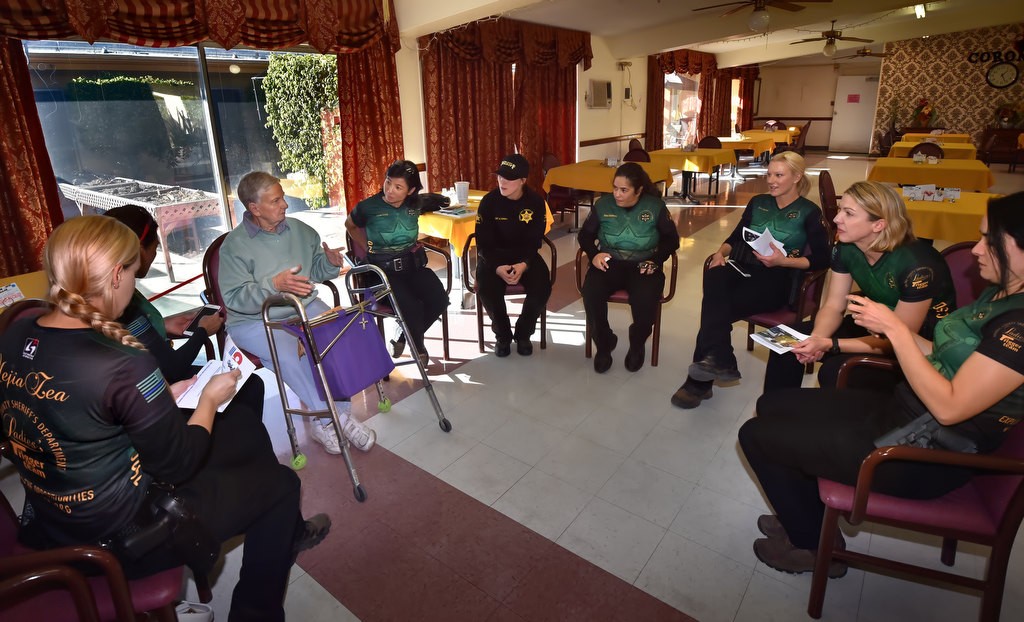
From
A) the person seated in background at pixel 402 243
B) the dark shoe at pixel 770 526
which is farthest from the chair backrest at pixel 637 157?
the dark shoe at pixel 770 526

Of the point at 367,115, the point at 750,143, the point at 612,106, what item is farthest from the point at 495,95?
the point at 750,143

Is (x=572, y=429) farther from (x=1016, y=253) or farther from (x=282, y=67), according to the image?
(x=282, y=67)

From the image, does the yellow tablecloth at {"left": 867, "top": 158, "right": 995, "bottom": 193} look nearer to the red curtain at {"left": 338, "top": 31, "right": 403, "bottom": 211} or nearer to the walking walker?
the red curtain at {"left": 338, "top": 31, "right": 403, "bottom": 211}

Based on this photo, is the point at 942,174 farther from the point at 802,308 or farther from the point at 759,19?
the point at 802,308

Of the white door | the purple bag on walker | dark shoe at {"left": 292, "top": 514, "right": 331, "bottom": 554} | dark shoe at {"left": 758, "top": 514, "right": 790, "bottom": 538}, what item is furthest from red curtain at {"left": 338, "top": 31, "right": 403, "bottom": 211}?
the white door

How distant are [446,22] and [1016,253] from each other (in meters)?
4.67

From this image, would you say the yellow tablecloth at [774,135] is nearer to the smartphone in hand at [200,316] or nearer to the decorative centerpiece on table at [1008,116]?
the decorative centerpiece on table at [1008,116]

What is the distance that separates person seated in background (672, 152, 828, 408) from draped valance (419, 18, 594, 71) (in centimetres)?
420

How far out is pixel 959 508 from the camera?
1.45 metres

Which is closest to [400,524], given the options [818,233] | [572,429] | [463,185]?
[572,429]

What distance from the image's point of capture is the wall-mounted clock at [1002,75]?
432 inches

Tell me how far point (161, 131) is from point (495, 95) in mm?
3761

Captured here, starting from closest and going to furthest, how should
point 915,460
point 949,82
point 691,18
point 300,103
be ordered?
point 915,460 < point 300,103 < point 691,18 < point 949,82

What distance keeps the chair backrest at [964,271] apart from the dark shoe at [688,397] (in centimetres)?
113
